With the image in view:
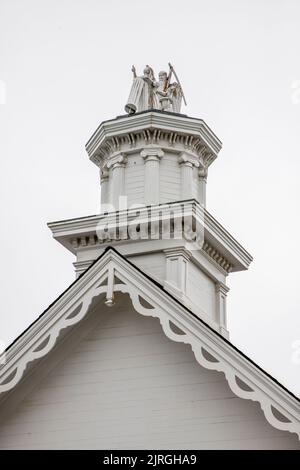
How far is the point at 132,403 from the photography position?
1547 centimetres

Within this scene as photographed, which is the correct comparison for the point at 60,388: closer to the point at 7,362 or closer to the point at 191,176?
the point at 7,362

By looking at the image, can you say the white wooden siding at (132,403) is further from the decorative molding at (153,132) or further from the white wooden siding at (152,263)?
the decorative molding at (153,132)

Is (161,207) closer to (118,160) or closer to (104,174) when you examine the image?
(118,160)

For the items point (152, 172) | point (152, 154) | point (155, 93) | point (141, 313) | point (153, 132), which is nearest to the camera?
point (141, 313)

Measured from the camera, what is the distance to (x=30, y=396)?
1642 cm

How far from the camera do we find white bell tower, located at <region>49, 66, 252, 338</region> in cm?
1959

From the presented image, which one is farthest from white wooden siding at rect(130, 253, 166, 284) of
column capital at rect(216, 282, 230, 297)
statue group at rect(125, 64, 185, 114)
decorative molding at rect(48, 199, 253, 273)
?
statue group at rect(125, 64, 185, 114)

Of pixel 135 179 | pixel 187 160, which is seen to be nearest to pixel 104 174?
pixel 135 179

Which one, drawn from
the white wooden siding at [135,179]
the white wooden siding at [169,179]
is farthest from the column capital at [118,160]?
the white wooden siding at [169,179]

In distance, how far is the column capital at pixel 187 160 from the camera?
22.7 metres

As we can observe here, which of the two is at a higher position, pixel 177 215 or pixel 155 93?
pixel 155 93

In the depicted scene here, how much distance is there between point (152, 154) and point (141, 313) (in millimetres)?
8152
